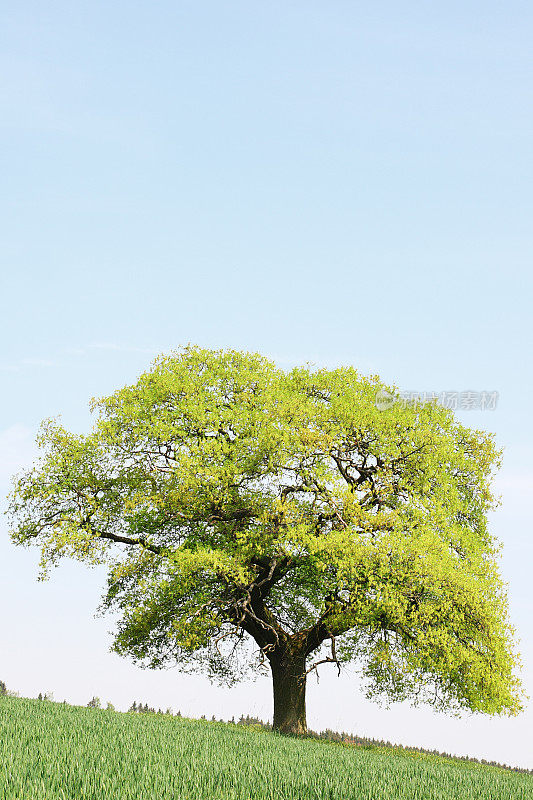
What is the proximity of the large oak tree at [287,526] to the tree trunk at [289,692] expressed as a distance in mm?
47

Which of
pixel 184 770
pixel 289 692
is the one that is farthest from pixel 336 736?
pixel 184 770

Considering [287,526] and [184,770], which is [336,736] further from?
[184,770]

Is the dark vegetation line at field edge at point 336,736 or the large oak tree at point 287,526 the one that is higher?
the large oak tree at point 287,526

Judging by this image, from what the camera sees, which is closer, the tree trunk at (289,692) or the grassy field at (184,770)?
the grassy field at (184,770)

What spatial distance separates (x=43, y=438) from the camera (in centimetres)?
2603

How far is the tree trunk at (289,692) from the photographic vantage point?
2256cm

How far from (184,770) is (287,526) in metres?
12.1

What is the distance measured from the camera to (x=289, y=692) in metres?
22.8

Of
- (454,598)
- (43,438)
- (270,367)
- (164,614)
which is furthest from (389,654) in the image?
(43,438)

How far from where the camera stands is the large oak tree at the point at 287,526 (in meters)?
20.7

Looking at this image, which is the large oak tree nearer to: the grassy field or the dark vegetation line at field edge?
the dark vegetation line at field edge

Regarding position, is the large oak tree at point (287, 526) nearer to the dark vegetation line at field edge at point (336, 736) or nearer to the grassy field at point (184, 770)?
the dark vegetation line at field edge at point (336, 736)

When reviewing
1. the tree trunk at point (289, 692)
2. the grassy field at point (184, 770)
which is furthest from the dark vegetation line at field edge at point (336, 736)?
the grassy field at point (184, 770)

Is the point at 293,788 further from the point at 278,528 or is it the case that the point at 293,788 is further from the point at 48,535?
the point at 48,535
